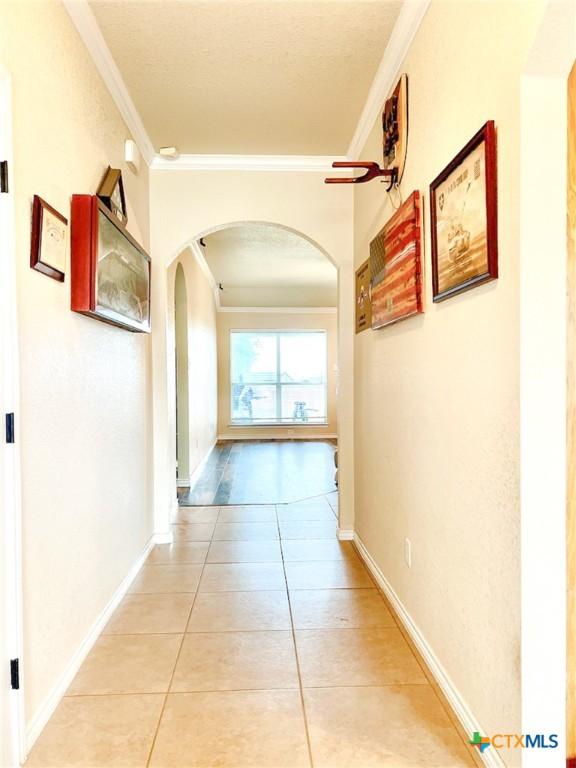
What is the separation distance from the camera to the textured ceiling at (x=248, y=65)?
2.04 metres

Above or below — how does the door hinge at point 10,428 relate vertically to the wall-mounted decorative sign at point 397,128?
below

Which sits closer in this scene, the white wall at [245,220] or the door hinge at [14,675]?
the door hinge at [14,675]

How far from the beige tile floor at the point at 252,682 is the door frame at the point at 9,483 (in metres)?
0.17

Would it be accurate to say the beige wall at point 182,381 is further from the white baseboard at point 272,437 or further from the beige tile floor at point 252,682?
the white baseboard at point 272,437

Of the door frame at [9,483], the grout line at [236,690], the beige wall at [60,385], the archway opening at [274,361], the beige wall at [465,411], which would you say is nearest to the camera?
the beige wall at [465,411]

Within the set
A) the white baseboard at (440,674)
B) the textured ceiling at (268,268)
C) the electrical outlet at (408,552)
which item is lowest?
the white baseboard at (440,674)

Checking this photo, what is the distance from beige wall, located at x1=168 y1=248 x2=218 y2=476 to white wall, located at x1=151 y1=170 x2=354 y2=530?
66 centimetres

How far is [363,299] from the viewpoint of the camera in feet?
10.3

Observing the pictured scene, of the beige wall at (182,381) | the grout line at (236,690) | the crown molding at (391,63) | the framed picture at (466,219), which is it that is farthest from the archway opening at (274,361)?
the framed picture at (466,219)

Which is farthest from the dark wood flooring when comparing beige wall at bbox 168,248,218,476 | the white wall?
the white wall

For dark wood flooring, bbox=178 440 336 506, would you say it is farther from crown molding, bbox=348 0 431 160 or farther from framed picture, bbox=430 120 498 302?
framed picture, bbox=430 120 498 302

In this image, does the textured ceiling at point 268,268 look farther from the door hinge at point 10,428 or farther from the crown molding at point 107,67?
the door hinge at point 10,428

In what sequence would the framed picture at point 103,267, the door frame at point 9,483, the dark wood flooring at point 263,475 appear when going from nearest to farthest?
the door frame at point 9,483, the framed picture at point 103,267, the dark wood flooring at point 263,475

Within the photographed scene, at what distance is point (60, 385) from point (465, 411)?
1.47m
